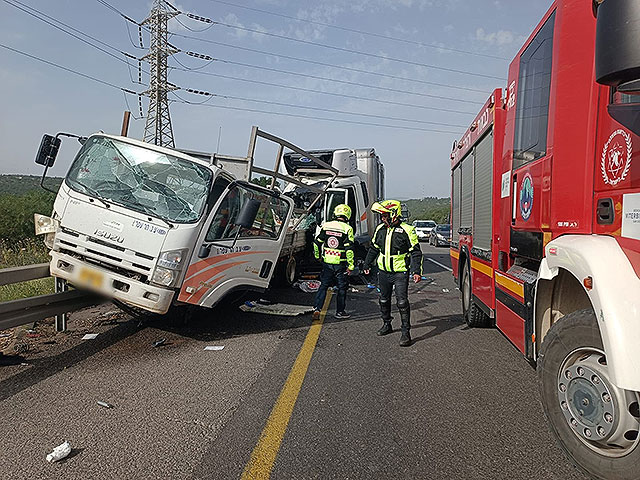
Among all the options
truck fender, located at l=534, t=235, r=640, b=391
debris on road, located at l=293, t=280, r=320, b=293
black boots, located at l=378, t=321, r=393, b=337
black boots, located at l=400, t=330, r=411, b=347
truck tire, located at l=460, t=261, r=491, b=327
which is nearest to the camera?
truck fender, located at l=534, t=235, r=640, b=391

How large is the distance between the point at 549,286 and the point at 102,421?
332 cm

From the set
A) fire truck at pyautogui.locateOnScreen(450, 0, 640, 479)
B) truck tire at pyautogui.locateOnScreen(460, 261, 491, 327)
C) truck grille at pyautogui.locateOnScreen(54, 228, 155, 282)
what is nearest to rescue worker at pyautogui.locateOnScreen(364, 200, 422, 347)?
truck tire at pyautogui.locateOnScreen(460, 261, 491, 327)

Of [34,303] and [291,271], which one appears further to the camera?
[291,271]

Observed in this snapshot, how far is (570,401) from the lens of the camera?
2.72 metres

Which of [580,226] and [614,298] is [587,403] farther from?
[580,226]

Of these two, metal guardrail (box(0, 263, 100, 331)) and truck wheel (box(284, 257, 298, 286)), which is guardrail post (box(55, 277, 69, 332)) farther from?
truck wheel (box(284, 257, 298, 286))

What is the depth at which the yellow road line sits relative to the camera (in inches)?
118

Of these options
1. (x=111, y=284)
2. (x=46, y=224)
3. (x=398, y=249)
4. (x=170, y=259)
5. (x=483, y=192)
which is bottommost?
(x=111, y=284)

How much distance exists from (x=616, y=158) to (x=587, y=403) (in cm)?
129

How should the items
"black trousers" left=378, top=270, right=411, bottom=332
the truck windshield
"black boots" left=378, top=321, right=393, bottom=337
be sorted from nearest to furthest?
1. the truck windshield
2. "black trousers" left=378, top=270, right=411, bottom=332
3. "black boots" left=378, top=321, right=393, bottom=337

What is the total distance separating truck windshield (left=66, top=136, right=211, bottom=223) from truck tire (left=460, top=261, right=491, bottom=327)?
12.3ft

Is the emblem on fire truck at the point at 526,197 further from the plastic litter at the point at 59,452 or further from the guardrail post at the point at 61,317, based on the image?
the guardrail post at the point at 61,317

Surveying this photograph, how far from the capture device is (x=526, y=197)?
154 inches

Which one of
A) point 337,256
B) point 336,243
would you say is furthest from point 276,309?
point 336,243
